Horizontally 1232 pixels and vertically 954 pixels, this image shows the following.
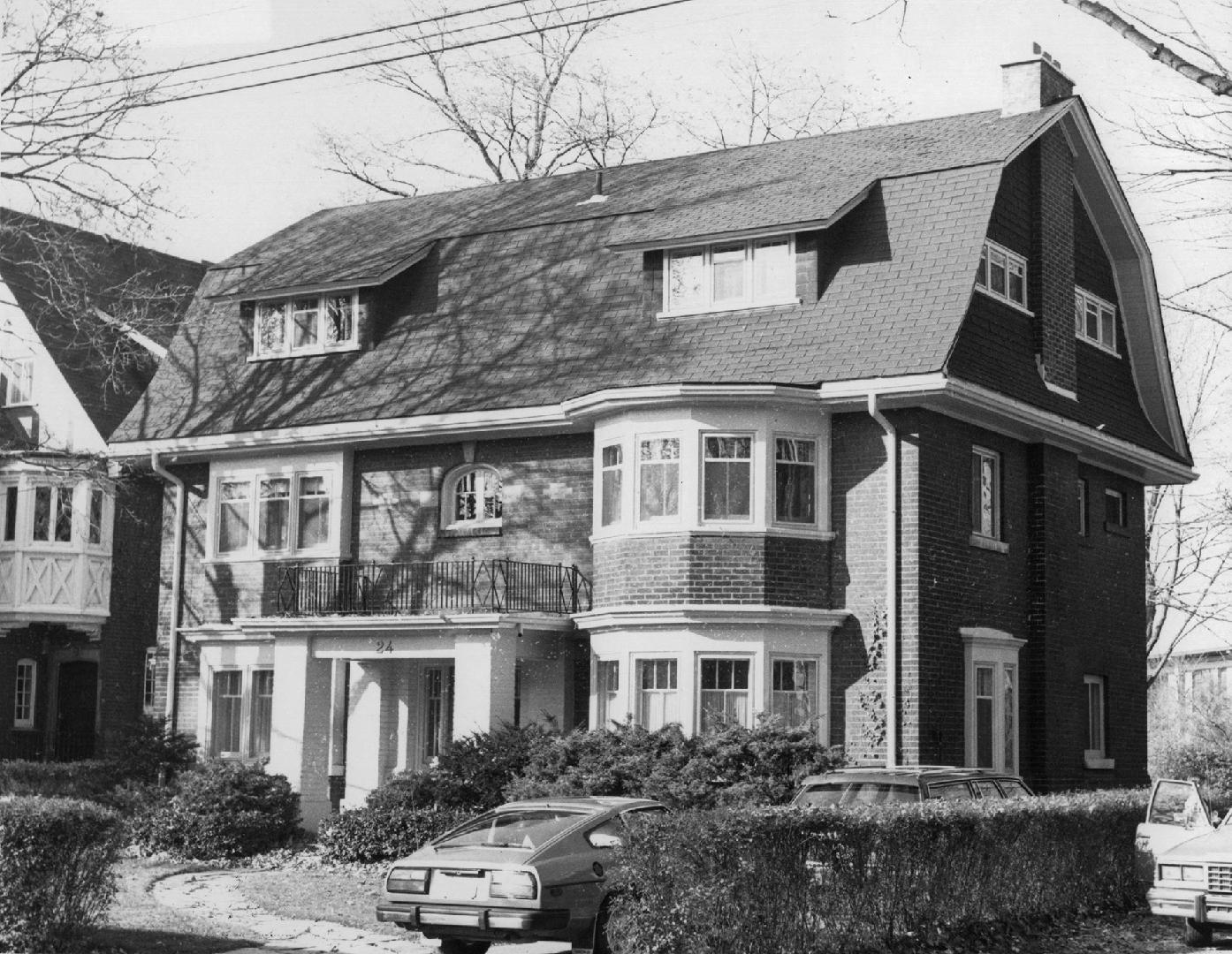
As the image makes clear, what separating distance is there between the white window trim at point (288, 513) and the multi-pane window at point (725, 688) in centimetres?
688

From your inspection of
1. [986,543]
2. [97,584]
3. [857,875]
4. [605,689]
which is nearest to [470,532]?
[605,689]

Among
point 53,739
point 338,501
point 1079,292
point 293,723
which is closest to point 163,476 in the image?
point 338,501

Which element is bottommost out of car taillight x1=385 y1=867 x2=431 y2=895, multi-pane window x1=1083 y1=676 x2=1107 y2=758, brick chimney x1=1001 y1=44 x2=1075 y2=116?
car taillight x1=385 y1=867 x2=431 y2=895

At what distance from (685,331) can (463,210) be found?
275 inches

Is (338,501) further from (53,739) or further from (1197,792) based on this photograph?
(1197,792)

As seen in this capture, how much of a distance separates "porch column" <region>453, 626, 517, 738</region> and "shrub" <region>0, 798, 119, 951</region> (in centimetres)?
977

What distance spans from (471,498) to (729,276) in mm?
5151

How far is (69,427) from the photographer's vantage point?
3416 centimetres

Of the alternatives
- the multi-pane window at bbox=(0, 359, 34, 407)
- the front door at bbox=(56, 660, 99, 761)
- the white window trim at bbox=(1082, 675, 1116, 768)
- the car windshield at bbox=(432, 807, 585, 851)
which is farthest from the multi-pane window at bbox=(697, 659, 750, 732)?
the multi-pane window at bbox=(0, 359, 34, 407)

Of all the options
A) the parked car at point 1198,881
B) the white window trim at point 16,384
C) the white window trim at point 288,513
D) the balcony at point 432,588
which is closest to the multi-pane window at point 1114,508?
the balcony at point 432,588

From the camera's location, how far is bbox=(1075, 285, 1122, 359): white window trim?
92.2ft

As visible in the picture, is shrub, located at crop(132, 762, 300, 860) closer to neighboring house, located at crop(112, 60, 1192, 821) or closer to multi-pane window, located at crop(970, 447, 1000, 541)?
neighboring house, located at crop(112, 60, 1192, 821)

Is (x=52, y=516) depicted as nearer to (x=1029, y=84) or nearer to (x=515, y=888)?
(x=1029, y=84)

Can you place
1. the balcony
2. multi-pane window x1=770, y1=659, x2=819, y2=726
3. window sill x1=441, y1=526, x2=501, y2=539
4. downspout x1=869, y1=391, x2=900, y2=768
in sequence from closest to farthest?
downspout x1=869, y1=391, x2=900, y2=768 < multi-pane window x1=770, y1=659, x2=819, y2=726 < the balcony < window sill x1=441, y1=526, x2=501, y2=539
